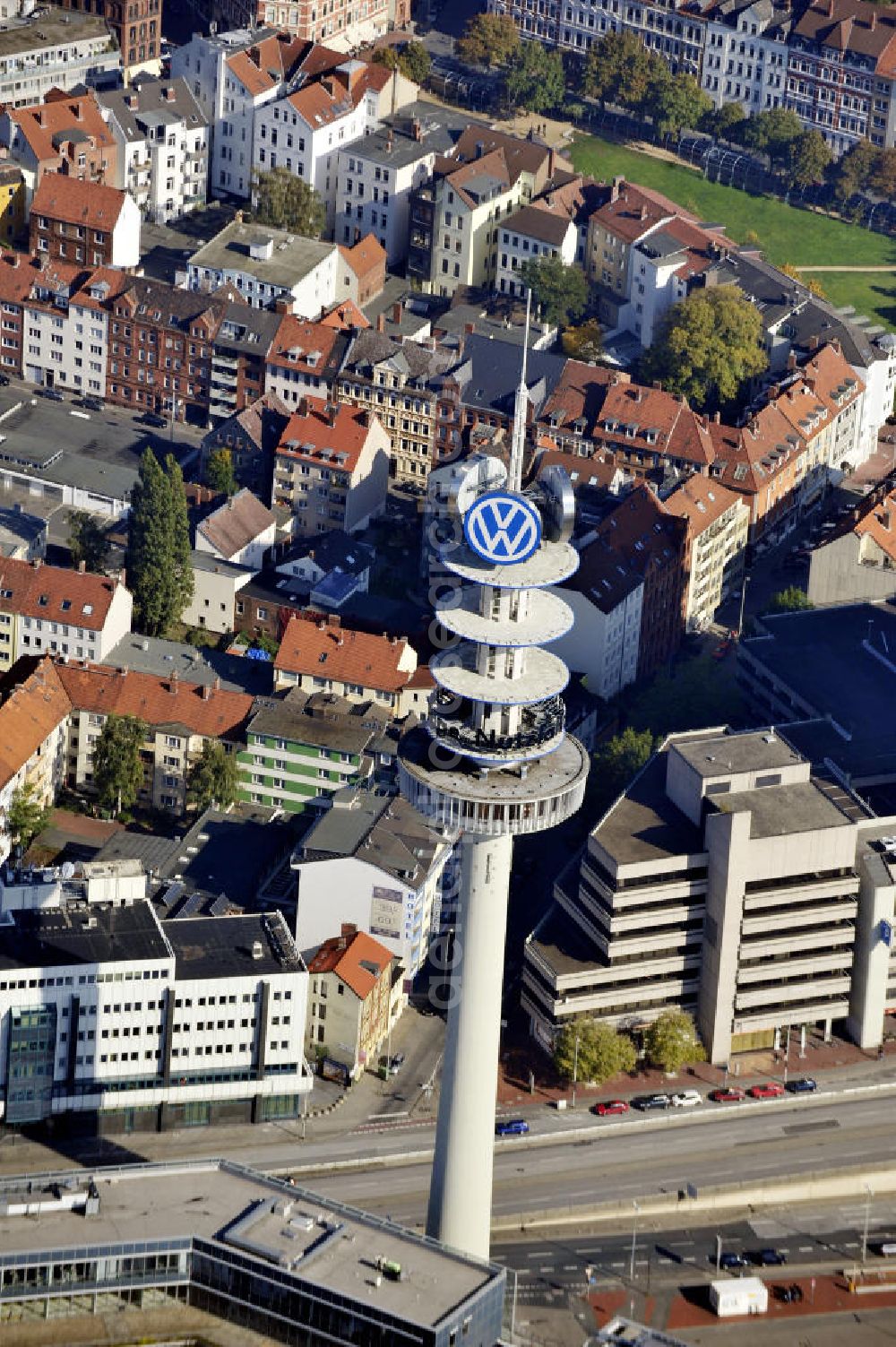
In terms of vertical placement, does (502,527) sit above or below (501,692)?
above

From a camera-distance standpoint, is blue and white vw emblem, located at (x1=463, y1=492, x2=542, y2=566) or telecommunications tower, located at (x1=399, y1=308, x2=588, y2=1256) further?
telecommunications tower, located at (x1=399, y1=308, x2=588, y2=1256)

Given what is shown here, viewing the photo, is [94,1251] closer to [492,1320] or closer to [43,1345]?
[43,1345]

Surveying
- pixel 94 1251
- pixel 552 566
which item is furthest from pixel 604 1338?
pixel 552 566

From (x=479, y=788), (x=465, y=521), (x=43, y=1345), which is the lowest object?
(x=43, y=1345)

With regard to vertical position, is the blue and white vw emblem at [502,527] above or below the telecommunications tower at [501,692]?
above

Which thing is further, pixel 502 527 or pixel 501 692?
pixel 501 692

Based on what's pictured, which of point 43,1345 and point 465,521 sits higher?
point 465,521

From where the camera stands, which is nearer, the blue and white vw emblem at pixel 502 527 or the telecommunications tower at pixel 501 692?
the blue and white vw emblem at pixel 502 527

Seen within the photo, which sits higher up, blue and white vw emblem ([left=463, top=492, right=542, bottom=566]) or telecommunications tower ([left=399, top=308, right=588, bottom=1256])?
blue and white vw emblem ([left=463, top=492, right=542, bottom=566])
